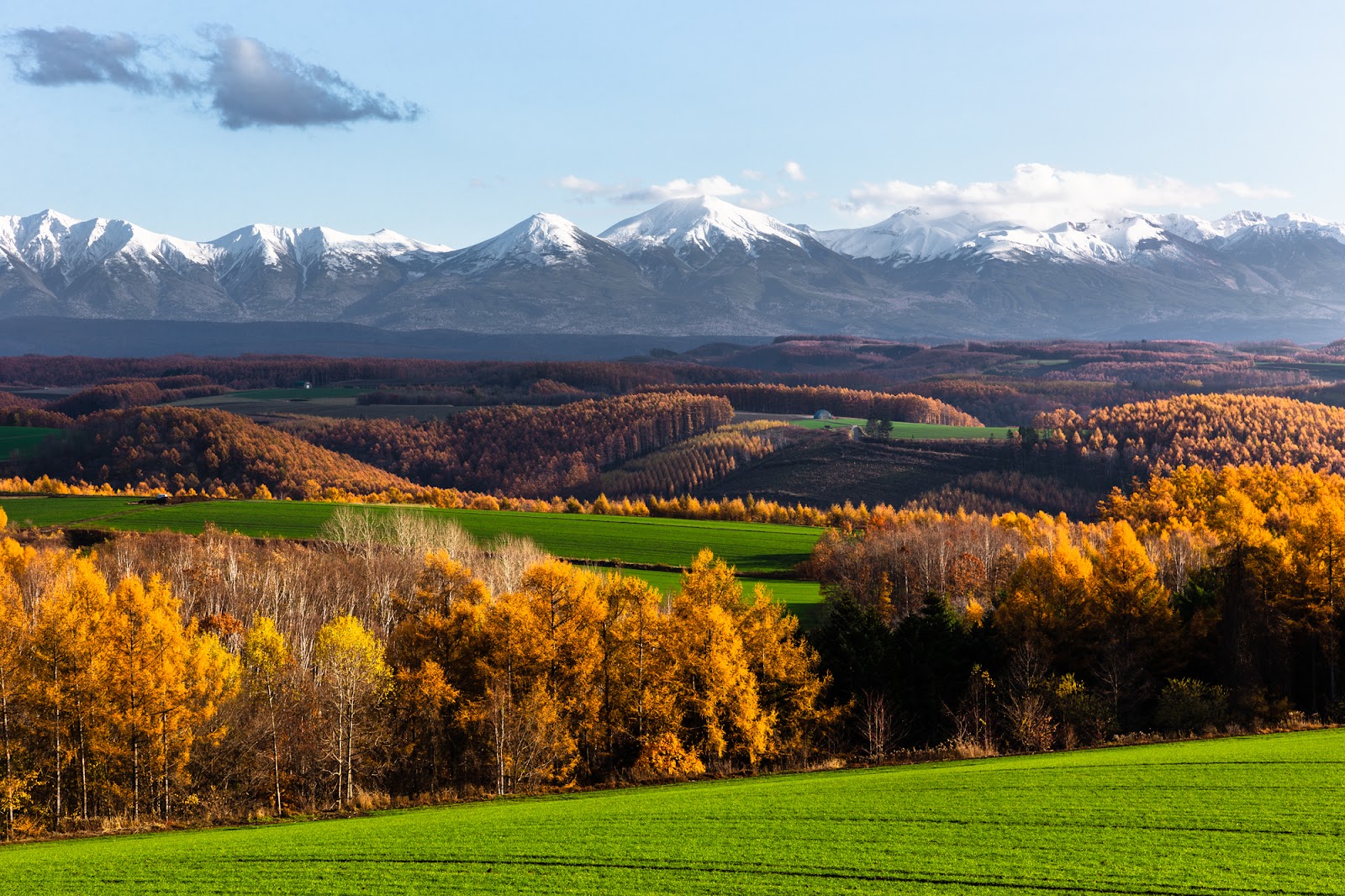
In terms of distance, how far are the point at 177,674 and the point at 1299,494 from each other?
303ft

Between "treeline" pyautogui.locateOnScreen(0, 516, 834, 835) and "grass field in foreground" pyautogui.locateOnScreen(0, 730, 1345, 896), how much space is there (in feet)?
29.2

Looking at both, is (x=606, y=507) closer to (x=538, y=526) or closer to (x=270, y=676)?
(x=538, y=526)

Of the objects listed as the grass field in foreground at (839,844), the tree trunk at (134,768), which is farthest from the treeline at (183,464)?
the grass field in foreground at (839,844)

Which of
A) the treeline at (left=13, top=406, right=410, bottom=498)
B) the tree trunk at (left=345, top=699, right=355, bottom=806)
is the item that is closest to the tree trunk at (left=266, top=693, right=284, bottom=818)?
the tree trunk at (left=345, top=699, right=355, bottom=806)

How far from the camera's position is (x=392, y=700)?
54188 mm

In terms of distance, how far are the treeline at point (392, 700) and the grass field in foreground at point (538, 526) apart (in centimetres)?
4111

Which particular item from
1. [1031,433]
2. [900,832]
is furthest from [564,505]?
[900,832]

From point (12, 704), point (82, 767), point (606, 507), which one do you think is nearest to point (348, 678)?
point (82, 767)

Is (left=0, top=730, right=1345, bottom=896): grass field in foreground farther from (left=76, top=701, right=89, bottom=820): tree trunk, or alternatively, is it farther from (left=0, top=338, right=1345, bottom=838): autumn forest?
(left=0, top=338, right=1345, bottom=838): autumn forest

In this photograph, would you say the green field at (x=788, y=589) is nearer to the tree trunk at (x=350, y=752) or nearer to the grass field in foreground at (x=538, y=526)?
the grass field in foreground at (x=538, y=526)

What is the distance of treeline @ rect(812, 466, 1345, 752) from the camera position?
5678 cm

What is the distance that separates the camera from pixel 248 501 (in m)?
133

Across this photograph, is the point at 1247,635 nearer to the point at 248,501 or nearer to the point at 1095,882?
the point at 1095,882

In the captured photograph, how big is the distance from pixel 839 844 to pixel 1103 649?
37.0 m
